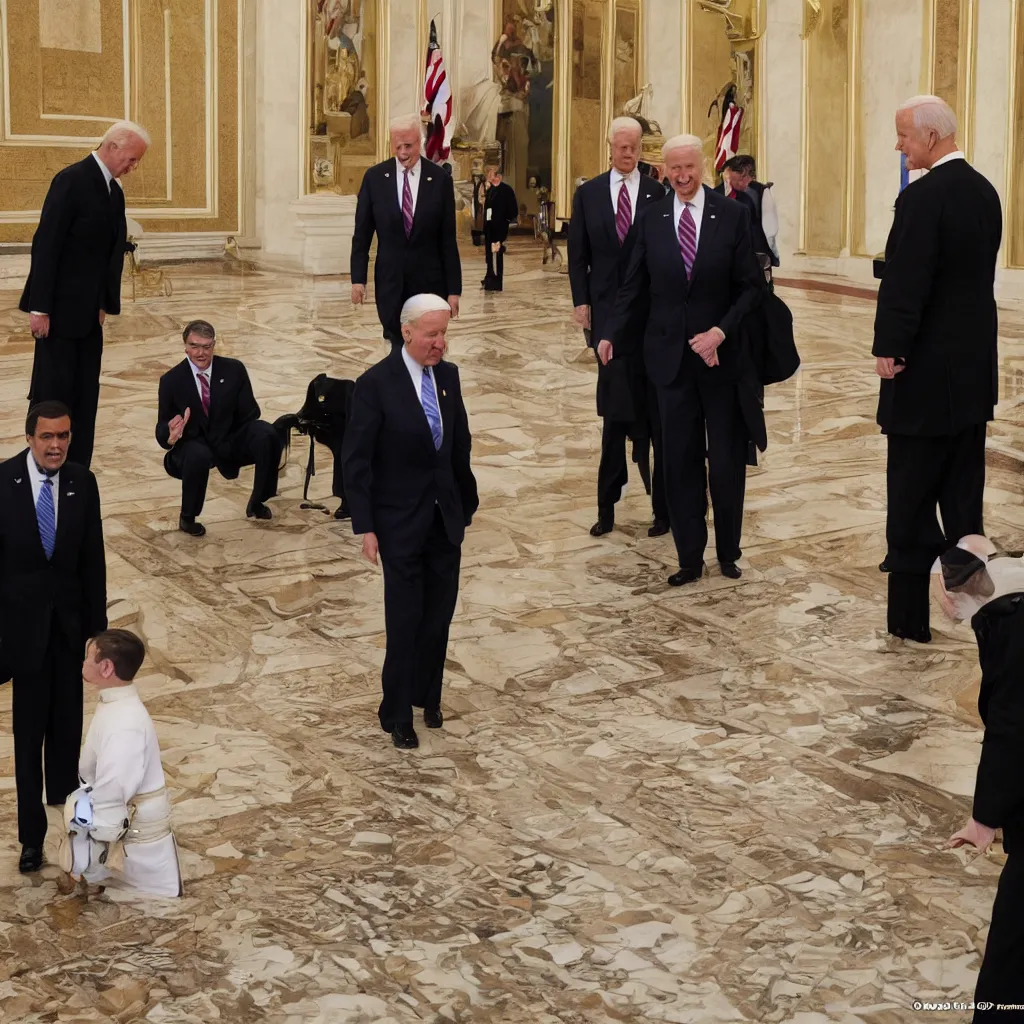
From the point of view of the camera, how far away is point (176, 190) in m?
20.5

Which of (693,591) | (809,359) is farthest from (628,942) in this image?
(809,359)

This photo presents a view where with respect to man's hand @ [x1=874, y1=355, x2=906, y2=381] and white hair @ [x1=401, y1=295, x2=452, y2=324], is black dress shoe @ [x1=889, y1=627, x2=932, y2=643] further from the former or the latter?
white hair @ [x1=401, y1=295, x2=452, y2=324]

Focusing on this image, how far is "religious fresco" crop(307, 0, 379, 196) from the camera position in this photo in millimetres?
19172

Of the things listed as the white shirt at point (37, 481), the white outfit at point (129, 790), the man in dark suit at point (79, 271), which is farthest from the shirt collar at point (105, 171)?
the white outfit at point (129, 790)

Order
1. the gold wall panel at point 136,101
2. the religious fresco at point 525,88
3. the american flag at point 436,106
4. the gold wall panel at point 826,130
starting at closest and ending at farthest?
the gold wall panel at point 136,101, the american flag at point 436,106, the gold wall panel at point 826,130, the religious fresco at point 525,88

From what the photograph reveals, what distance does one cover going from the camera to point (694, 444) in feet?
23.5

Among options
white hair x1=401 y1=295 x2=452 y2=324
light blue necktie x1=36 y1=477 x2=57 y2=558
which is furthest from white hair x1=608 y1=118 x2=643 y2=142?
light blue necktie x1=36 y1=477 x2=57 y2=558

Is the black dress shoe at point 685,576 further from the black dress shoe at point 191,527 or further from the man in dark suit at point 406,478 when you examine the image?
the black dress shoe at point 191,527

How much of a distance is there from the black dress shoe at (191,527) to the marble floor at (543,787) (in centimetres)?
9

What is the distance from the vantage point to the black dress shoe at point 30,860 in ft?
14.7

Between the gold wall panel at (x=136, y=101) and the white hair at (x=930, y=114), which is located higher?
the gold wall panel at (x=136, y=101)

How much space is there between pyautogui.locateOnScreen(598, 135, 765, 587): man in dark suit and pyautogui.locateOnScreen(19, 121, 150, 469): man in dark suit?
2415 millimetres

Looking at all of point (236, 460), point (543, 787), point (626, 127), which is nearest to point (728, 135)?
point (626, 127)

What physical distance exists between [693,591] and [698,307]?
4.11 feet
